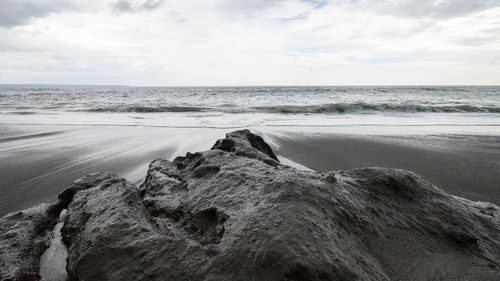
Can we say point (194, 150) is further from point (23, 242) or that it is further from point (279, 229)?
point (279, 229)

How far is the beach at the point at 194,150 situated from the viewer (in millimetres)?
3689

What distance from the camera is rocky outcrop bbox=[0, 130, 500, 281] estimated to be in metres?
1.33

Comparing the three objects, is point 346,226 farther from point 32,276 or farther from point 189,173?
point 32,276

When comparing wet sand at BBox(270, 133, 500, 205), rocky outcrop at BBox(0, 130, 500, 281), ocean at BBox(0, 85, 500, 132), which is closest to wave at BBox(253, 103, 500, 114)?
ocean at BBox(0, 85, 500, 132)

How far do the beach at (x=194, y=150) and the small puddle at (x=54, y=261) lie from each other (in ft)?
3.98

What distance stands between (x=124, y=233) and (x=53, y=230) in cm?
111

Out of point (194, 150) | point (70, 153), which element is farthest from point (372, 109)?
point (70, 153)

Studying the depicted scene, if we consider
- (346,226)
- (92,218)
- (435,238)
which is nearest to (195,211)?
(92,218)

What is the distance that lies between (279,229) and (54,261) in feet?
4.90

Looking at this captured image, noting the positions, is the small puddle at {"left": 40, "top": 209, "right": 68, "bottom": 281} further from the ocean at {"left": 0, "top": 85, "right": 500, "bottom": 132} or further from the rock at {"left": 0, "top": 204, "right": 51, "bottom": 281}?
the ocean at {"left": 0, "top": 85, "right": 500, "bottom": 132}

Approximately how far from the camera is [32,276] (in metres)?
1.62

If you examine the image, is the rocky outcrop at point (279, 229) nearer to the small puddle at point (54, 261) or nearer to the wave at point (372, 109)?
the small puddle at point (54, 261)

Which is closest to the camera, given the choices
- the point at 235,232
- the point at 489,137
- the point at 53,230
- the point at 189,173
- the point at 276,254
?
the point at 276,254

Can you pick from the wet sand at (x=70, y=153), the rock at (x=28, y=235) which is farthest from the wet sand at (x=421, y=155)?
the rock at (x=28, y=235)
